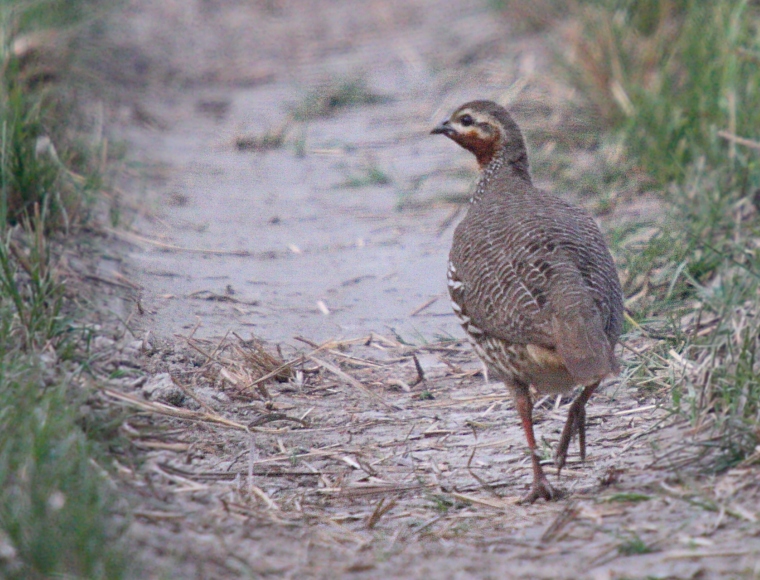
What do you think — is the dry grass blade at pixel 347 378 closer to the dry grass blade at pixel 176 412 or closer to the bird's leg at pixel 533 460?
the dry grass blade at pixel 176 412

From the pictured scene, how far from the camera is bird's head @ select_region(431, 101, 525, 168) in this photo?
530 centimetres

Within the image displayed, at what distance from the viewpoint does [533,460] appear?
3.95 metres


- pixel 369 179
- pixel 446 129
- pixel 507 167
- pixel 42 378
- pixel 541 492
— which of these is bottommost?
pixel 541 492

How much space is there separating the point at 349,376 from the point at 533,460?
4.95 ft

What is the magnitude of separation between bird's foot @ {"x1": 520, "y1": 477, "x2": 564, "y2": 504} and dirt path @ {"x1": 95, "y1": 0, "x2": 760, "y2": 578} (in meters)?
0.08

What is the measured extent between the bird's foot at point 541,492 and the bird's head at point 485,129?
6.87ft

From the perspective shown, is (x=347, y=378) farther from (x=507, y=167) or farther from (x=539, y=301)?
(x=539, y=301)

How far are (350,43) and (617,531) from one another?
10802 mm

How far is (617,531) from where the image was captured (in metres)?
3.09

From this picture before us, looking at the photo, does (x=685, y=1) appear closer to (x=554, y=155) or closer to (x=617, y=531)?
(x=554, y=155)

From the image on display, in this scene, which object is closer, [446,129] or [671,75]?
[446,129]

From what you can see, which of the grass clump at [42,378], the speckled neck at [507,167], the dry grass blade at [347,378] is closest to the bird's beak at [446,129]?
the speckled neck at [507,167]

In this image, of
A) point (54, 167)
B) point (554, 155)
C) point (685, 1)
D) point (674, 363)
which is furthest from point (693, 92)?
point (54, 167)

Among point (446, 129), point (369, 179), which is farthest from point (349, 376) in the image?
point (369, 179)
